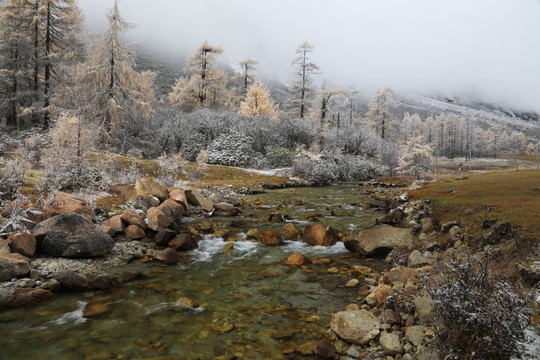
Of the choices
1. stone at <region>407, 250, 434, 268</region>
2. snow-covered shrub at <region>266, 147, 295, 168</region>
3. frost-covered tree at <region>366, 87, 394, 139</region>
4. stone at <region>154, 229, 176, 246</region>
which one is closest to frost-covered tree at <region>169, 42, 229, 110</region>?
snow-covered shrub at <region>266, 147, 295, 168</region>

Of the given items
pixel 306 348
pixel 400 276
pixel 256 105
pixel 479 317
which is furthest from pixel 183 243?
pixel 256 105

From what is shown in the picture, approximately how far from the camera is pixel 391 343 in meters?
3.86

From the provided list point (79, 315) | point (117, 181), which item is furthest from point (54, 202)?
point (117, 181)

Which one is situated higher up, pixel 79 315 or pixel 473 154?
pixel 473 154

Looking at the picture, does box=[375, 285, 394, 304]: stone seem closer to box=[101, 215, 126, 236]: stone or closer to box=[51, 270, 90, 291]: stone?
box=[51, 270, 90, 291]: stone

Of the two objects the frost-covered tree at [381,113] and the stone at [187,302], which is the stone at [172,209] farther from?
the frost-covered tree at [381,113]

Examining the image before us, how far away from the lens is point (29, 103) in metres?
25.9

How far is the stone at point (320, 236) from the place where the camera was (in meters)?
9.27

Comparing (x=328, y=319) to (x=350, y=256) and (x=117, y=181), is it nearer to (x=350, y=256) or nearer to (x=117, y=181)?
(x=350, y=256)

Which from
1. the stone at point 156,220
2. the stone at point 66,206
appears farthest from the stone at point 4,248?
the stone at point 156,220

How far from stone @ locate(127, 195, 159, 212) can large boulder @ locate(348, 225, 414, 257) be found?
7.97 metres

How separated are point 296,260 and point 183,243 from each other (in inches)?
137

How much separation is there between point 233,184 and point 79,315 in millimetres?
16570

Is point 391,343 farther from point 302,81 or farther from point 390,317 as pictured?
point 302,81
